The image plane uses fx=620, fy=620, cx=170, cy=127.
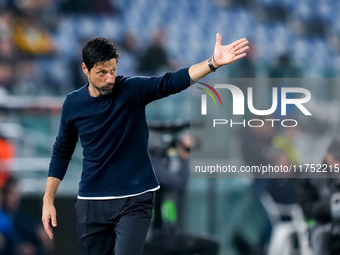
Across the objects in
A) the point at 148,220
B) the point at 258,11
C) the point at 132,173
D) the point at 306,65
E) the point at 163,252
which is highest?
the point at 258,11

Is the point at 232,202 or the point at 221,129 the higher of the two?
the point at 221,129

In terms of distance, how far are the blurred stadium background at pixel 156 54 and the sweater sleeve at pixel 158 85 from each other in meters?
3.28

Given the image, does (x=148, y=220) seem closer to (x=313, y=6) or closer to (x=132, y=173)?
(x=132, y=173)

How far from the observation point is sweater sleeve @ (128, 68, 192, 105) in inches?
125

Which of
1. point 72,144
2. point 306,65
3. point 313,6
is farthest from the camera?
point 313,6

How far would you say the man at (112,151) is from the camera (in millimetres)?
3264

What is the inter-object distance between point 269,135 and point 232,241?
3.98 ft

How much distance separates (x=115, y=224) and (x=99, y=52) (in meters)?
0.93

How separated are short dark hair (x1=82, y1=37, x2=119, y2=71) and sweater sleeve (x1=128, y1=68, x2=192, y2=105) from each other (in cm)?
19

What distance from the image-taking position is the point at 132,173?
132 inches

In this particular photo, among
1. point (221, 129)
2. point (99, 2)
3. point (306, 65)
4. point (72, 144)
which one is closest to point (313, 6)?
point (306, 65)

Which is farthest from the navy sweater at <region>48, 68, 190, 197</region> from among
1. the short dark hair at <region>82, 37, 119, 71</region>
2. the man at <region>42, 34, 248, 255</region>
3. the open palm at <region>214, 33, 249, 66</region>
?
the open palm at <region>214, 33, 249, 66</region>

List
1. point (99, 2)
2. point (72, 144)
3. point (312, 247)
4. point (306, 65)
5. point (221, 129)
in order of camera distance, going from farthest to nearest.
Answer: point (99, 2), point (306, 65), point (221, 129), point (312, 247), point (72, 144)

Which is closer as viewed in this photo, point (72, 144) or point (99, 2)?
point (72, 144)
